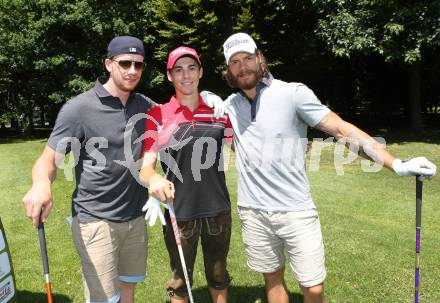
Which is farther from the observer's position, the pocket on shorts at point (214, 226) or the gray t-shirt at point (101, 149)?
the pocket on shorts at point (214, 226)

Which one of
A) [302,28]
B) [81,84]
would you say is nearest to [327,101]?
[302,28]

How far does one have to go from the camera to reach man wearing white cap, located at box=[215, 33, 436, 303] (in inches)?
153

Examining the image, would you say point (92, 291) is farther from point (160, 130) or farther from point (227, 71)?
point (227, 71)

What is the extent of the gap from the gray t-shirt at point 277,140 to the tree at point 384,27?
679 inches

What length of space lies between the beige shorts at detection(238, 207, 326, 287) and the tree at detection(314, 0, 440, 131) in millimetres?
17505

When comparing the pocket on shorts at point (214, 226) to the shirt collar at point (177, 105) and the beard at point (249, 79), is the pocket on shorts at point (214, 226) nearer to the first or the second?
the shirt collar at point (177, 105)

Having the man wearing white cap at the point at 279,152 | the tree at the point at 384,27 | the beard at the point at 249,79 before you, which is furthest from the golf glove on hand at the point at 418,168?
the tree at the point at 384,27

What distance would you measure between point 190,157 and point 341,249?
14.4 feet

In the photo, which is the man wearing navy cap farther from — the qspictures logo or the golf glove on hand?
the golf glove on hand

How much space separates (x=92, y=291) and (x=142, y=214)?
81 cm

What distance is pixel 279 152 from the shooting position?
156 inches

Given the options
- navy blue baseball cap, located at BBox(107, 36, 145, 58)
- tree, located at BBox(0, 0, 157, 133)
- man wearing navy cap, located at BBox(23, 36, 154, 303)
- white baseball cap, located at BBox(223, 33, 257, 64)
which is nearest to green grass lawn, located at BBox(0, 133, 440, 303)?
man wearing navy cap, located at BBox(23, 36, 154, 303)

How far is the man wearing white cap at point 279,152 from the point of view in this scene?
3896 mm

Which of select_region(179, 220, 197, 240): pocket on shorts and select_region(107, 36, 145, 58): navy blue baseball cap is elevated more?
select_region(107, 36, 145, 58): navy blue baseball cap
